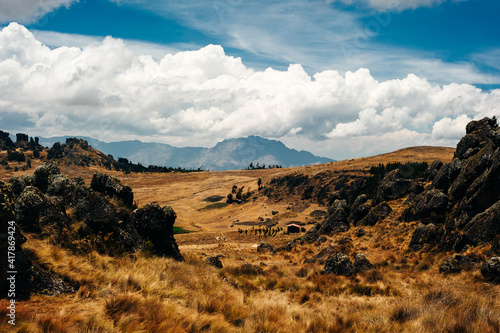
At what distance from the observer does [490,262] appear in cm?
1170

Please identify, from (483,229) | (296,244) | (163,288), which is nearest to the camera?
(163,288)

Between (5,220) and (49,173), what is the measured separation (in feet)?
46.9

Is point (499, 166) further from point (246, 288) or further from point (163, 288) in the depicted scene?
point (163, 288)

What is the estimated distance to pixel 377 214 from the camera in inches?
1229

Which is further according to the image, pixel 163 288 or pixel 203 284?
pixel 203 284

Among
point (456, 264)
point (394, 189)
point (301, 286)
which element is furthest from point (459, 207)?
point (301, 286)

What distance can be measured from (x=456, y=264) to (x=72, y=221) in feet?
65.9

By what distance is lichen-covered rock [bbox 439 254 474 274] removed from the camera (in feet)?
46.1

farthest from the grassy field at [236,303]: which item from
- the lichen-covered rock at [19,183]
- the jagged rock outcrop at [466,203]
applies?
the lichen-covered rock at [19,183]

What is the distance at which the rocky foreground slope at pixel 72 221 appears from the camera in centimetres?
589

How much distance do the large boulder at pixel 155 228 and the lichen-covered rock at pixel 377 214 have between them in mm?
23871

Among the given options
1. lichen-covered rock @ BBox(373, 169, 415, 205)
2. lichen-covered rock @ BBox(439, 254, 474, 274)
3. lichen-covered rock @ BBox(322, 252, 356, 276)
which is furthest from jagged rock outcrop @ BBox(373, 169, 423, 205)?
lichen-covered rock @ BBox(322, 252, 356, 276)

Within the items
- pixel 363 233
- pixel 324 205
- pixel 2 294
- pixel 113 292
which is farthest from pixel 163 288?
pixel 324 205

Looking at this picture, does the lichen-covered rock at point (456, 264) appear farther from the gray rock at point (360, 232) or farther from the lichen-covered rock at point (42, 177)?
the lichen-covered rock at point (42, 177)
